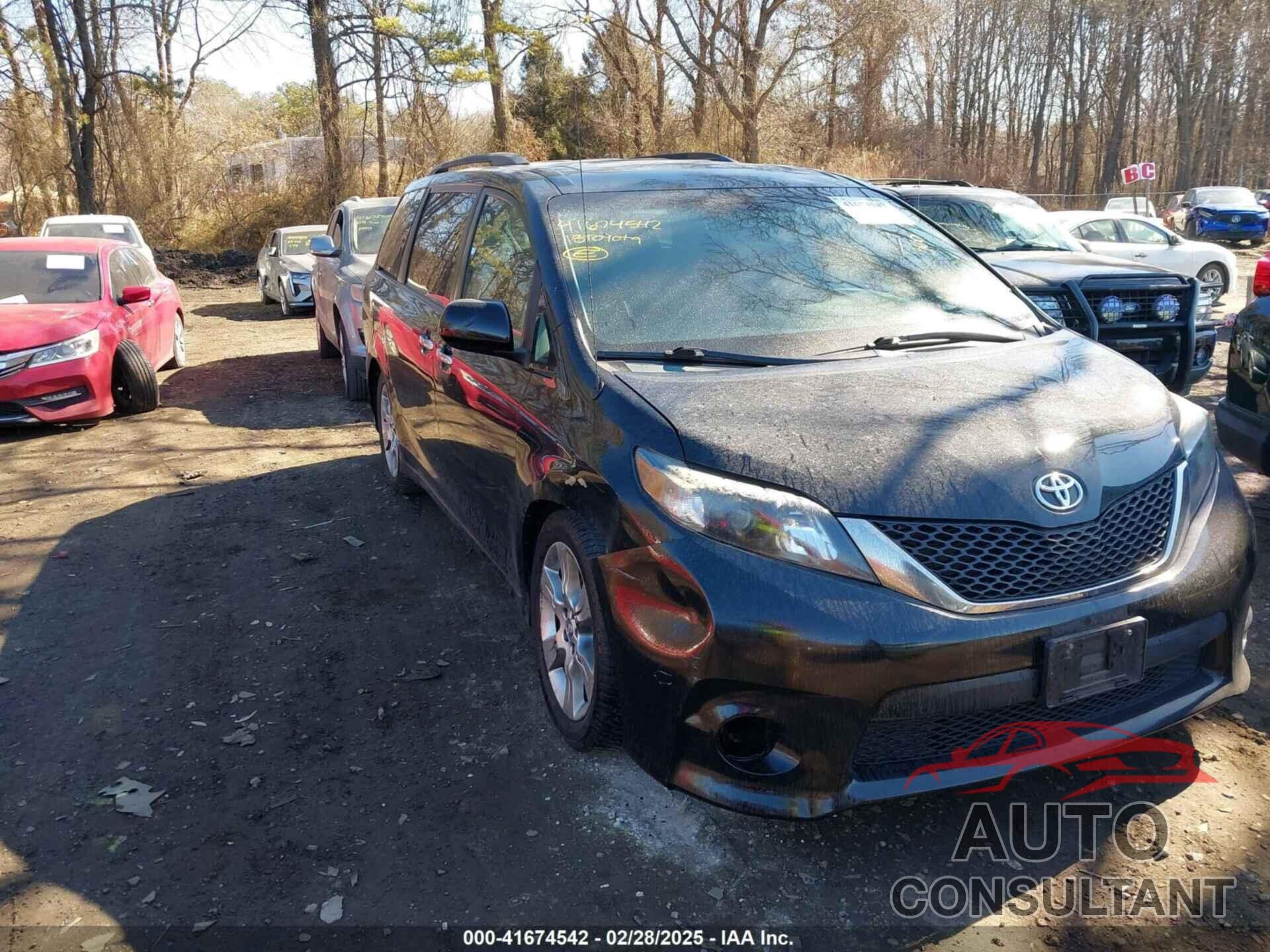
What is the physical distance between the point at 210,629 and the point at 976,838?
3.27 meters

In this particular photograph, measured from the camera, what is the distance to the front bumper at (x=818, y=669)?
100 inches

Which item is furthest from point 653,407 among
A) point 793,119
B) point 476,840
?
point 793,119

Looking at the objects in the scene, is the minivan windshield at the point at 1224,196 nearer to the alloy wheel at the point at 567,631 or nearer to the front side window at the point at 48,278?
the front side window at the point at 48,278

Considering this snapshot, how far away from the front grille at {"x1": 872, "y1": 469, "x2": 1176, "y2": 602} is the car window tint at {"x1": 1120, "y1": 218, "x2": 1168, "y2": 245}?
1400cm

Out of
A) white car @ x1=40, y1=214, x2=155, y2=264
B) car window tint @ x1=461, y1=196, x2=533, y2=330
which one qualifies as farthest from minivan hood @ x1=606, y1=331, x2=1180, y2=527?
white car @ x1=40, y1=214, x2=155, y2=264

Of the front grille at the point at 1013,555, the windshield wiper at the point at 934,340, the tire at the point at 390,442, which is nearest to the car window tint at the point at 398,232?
the tire at the point at 390,442

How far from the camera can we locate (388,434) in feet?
21.0

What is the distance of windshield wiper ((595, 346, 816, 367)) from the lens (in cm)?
338

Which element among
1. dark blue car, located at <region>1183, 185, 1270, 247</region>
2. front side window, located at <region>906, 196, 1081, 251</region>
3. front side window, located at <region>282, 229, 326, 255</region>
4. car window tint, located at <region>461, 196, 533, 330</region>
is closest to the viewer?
car window tint, located at <region>461, 196, 533, 330</region>

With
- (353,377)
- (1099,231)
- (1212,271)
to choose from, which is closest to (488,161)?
(353,377)

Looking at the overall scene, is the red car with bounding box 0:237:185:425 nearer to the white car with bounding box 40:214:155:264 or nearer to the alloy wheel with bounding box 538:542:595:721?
the alloy wheel with bounding box 538:542:595:721

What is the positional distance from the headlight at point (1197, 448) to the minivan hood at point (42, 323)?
7.81 meters

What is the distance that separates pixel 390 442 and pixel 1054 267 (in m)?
5.20

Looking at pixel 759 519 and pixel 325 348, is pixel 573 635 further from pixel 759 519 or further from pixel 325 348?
pixel 325 348
